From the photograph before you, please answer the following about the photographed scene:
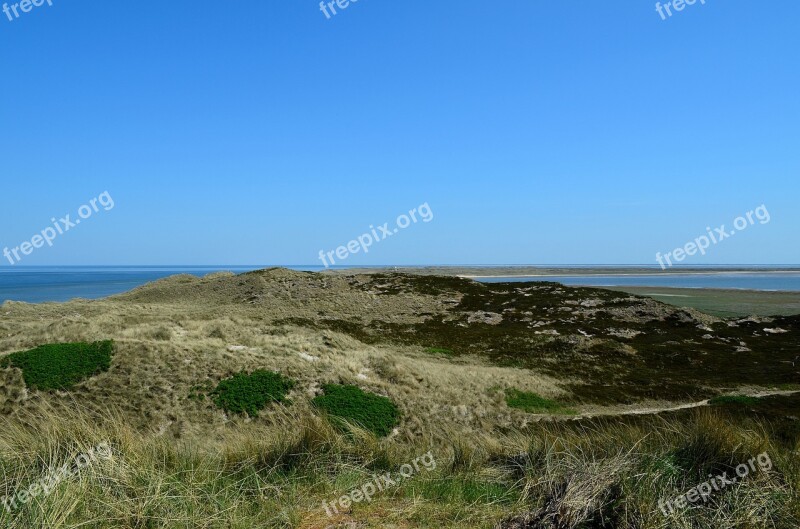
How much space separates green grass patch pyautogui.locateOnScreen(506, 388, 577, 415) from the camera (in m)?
16.9

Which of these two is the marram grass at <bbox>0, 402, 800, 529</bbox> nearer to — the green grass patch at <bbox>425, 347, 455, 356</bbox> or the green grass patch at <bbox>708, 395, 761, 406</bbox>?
the green grass patch at <bbox>708, 395, 761, 406</bbox>

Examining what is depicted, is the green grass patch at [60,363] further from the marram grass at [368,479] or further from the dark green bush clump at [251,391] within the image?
the marram grass at [368,479]

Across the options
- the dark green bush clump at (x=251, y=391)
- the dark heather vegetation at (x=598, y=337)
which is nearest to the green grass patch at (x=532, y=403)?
the dark heather vegetation at (x=598, y=337)

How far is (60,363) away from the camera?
42.4 ft

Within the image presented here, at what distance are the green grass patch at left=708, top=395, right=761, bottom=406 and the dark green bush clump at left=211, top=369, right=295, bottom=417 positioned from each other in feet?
46.7

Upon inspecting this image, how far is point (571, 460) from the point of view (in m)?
6.27

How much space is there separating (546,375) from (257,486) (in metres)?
18.7

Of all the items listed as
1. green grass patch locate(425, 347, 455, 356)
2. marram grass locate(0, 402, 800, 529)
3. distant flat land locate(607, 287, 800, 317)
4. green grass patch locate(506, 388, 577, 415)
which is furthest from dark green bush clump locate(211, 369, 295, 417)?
distant flat land locate(607, 287, 800, 317)

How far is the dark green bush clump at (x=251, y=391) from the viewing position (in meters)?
12.5

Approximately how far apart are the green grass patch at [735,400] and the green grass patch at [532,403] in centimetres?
503

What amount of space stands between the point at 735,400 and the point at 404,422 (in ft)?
39.9

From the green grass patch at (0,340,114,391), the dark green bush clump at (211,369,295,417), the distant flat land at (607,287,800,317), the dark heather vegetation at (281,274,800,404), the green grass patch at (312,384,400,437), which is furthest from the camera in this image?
the distant flat land at (607,287,800,317)

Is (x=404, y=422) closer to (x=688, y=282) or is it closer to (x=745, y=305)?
(x=745, y=305)

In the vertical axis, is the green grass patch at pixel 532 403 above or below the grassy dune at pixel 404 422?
below
